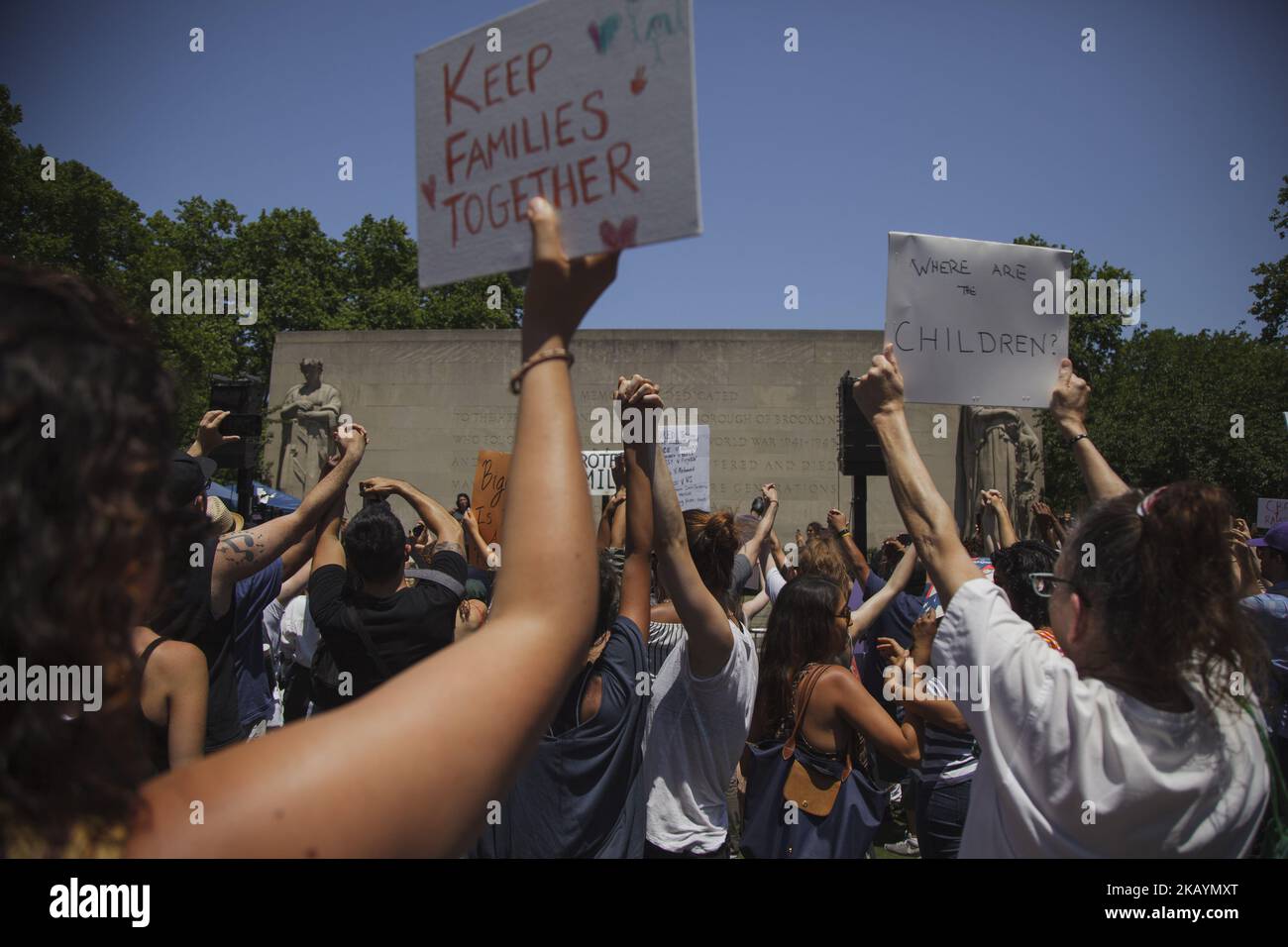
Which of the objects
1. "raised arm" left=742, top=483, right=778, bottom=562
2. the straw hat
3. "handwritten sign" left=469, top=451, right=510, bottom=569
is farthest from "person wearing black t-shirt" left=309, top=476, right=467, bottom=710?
"raised arm" left=742, top=483, right=778, bottom=562

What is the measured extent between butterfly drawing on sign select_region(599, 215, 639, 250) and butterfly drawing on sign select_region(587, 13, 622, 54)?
0.33 metres

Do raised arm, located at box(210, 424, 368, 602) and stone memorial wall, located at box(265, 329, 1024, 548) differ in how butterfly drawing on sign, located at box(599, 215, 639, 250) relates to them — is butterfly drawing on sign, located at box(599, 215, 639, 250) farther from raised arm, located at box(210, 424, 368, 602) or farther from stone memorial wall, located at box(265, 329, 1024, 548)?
stone memorial wall, located at box(265, 329, 1024, 548)

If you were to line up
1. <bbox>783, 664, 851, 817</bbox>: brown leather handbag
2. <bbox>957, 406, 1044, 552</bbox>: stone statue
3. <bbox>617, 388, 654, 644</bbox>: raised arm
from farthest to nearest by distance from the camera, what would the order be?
<bbox>957, 406, 1044, 552</bbox>: stone statue
<bbox>783, 664, 851, 817</bbox>: brown leather handbag
<bbox>617, 388, 654, 644</bbox>: raised arm

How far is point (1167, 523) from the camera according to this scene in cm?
205

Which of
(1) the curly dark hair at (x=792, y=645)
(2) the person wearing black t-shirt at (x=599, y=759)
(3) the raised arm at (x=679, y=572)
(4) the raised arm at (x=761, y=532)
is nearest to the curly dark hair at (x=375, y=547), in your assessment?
(2) the person wearing black t-shirt at (x=599, y=759)

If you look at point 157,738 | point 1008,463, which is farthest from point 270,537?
point 1008,463

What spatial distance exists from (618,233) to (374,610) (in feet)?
7.50

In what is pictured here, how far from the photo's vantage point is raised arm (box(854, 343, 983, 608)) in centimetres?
214

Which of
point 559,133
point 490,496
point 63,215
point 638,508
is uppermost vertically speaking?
point 63,215

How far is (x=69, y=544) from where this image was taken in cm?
97

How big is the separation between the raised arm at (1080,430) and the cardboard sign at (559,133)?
1659 millimetres

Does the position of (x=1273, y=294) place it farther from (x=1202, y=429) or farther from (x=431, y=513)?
(x=431, y=513)

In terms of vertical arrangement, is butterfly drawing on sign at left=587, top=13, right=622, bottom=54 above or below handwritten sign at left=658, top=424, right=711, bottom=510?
above

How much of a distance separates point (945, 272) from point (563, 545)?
2.63 meters
